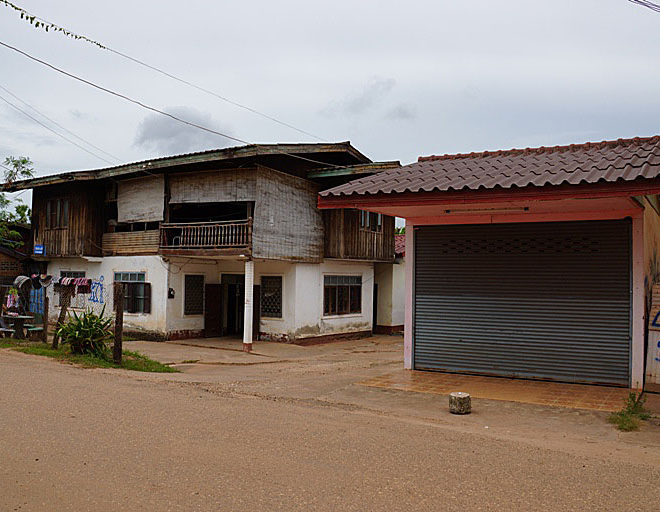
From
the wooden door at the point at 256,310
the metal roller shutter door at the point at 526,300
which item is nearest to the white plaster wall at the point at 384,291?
the wooden door at the point at 256,310

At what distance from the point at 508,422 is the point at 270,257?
39.4 ft

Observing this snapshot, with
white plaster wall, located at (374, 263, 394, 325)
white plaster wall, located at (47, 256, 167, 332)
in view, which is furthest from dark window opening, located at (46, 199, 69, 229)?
white plaster wall, located at (374, 263, 394, 325)

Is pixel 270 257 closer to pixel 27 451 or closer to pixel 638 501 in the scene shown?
pixel 27 451

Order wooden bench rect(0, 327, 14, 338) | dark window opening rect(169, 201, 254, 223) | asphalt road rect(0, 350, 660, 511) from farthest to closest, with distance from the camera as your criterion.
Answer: dark window opening rect(169, 201, 254, 223), wooden bench rect(0, 327, 14, 338), asphalt road rect(0, 350, 660, 511)

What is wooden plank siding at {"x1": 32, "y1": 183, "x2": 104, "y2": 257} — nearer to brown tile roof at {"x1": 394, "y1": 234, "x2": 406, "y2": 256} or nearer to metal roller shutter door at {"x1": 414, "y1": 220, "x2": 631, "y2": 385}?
brown tile roof at {"x1": 394, "y1": 234, "x2": 406, "y2": 256}

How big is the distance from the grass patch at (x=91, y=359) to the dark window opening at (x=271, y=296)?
650 cm

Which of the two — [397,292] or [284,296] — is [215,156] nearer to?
[284,296]

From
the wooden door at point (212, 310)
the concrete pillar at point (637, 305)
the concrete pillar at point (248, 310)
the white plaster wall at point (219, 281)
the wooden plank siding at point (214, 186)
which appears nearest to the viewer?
the concrete pillar at point (637, 305)

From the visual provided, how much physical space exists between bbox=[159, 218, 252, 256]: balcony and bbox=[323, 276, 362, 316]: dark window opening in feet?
13.2

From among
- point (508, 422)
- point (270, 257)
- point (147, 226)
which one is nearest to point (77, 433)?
point (508, 422)

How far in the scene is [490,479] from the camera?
A: 508 centimetres

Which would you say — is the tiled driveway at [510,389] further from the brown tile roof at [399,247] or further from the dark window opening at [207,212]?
the brown tile roof at [399,247]

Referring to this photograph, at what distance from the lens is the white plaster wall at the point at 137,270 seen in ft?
66.1

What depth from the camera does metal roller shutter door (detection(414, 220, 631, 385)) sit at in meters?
9.80
